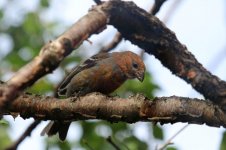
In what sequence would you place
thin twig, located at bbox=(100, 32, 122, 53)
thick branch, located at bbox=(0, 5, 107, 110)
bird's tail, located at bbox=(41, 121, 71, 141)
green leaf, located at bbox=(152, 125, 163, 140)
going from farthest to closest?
green leaf, located at bbox=(152, 125, 163, 140)
bird's tail, located at bbox=(41, 121, 71, 141)
thin twig, located at bbox=(100, 32, 122, 53)
thick branch, located at bbox=(0, 5, 107, 110)

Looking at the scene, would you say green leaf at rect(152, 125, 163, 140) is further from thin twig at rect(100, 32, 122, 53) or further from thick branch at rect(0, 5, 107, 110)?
thick branch at rect(0, 5, 107, 110)

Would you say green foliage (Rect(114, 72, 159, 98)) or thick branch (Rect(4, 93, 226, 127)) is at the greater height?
thick branch (Rect(4, 93, 226, 127))

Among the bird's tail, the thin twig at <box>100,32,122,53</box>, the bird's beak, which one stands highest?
the thin twig at <box>100,32,122,53</box>

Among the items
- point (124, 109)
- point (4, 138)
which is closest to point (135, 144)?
point (124, 109)

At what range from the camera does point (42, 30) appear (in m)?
6.50

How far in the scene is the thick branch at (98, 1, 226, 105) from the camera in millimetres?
2703

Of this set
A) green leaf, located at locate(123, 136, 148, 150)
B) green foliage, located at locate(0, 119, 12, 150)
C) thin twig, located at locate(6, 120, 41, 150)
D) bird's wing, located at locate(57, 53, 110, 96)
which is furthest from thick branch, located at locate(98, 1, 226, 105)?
green foliage, located at locate(0, 119, 12, 150)

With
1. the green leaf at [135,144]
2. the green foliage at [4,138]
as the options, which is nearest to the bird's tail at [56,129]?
the green leaf at [135,144]

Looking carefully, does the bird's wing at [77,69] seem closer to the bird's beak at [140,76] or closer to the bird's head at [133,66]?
the bird's head at [133,66]

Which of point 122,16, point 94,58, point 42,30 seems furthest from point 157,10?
point 42,30

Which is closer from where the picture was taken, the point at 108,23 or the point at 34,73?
the point at 34,73

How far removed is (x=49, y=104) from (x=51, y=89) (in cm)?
225

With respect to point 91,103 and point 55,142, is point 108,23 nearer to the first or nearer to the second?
point 91,103

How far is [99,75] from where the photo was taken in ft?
15.9
